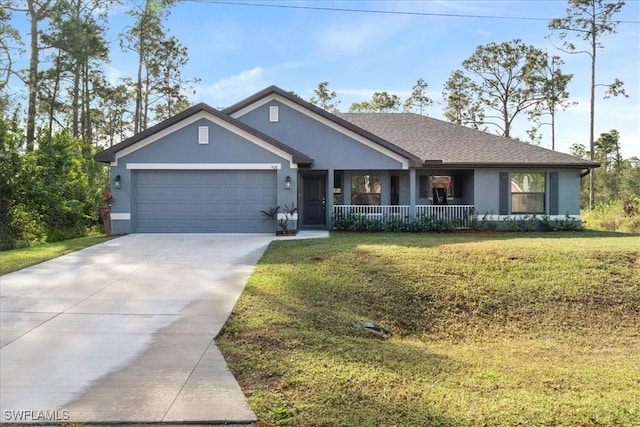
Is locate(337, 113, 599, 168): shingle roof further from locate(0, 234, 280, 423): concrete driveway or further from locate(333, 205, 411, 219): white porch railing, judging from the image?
locate(0, 234, 280, 423): concrete driveway

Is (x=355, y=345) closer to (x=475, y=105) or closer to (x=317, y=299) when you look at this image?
(x=317, y=299)

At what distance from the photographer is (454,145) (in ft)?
61.4

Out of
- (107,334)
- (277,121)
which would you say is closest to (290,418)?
(107,334)

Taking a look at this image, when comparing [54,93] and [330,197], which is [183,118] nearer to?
[330,197]

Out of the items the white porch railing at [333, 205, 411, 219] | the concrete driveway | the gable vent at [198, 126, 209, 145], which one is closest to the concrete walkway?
the concrete driveway

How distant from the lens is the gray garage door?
602 inches

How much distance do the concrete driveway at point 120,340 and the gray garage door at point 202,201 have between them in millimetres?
4714

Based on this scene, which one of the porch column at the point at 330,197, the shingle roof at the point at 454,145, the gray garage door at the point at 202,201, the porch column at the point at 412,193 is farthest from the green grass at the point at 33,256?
the shingle roof at the point at 454,145

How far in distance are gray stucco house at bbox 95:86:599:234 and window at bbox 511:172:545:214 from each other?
0.13 ft

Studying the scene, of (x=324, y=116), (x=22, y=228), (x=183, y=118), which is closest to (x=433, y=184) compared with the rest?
(x=324, y=116)

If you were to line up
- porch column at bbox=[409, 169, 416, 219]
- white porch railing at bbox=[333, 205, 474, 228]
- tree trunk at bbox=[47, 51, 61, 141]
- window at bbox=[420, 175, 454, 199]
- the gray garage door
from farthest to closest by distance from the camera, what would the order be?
1. tree trunk at bbox=[47, 51, 61, 141]
2. window at bbox=[420, 175, 454, 199]
3. white porch railing at bbox=[333, 205, 474, 228]
4. porch column at bbox=[409, 169, 416, 219]
5. the gray garage door

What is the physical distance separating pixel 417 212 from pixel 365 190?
8.04 feet

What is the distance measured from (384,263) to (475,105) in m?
33.2

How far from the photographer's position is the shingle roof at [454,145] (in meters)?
17.2
